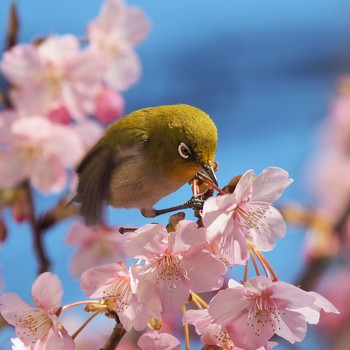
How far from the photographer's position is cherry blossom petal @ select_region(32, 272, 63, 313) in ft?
4.60

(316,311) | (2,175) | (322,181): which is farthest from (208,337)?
(322,181)

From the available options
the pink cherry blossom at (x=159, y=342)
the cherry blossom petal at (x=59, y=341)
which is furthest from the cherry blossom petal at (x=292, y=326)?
the cherry blossom petal at (x=59, y=341)

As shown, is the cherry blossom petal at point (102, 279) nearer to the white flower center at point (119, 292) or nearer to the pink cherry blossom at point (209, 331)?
the white flower center at point (119, 292)

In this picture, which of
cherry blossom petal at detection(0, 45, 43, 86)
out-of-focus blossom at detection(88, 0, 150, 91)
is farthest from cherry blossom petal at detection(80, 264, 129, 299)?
out-of-focus blossom at detection(88, 0, 150, 91)

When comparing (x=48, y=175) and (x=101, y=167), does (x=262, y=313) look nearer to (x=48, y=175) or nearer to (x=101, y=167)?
(x=101, y=167)

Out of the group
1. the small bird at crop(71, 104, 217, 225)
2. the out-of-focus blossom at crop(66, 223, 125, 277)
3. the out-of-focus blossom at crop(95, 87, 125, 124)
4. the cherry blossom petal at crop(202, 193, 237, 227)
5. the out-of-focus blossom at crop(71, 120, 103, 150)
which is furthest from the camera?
the out-of-focus blossom at crop(66, 223, 125, 277)

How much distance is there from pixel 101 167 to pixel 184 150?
303 mm

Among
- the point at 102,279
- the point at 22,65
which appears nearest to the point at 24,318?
the point at 102,279

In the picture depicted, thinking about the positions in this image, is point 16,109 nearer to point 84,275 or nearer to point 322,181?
point 84,275

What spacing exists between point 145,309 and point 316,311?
34cm

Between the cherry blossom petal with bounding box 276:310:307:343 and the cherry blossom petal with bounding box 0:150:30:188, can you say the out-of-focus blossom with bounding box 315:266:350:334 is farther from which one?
the cherry blossom petal with bounding box 276:310:307:343

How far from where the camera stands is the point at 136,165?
202cm

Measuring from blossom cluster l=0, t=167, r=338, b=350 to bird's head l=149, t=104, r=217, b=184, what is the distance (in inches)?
10.6

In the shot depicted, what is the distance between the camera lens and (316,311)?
1351 mm
